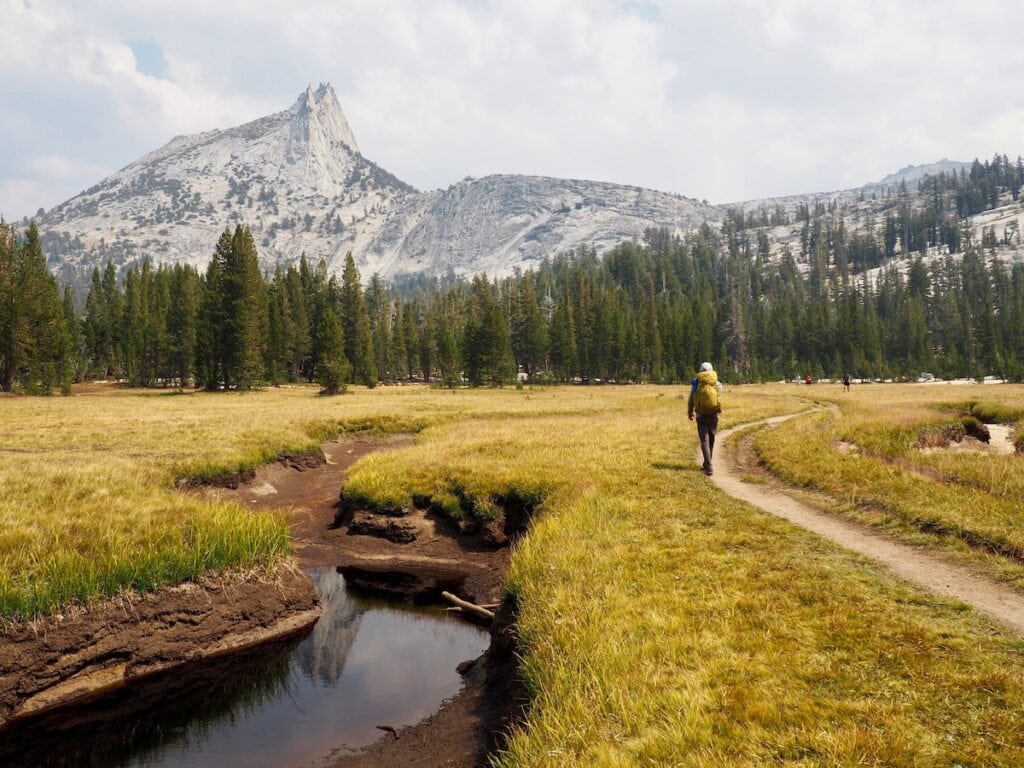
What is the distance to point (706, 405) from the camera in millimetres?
17516

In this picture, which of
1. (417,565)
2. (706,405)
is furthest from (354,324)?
(706,405)

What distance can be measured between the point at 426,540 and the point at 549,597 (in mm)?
9134

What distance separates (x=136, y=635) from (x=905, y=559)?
46.3 ft

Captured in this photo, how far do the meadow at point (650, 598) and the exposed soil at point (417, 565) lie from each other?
0.79m

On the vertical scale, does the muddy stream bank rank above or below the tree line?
below

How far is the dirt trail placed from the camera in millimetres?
7578

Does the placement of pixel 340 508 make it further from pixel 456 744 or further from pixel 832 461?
pixel 832 461

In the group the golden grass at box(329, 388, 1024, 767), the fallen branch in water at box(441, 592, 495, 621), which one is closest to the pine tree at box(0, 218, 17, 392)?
the fallen branch in water at box(441, 592, 495, 621)

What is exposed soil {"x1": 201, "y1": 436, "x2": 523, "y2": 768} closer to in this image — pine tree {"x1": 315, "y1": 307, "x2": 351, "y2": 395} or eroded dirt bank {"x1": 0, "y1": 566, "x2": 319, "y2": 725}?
eroded dirt bank {"x1": 0, "y1": 566, "x2": 319, "y2": 725}

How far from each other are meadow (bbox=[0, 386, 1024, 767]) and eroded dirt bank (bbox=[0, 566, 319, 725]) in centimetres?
45

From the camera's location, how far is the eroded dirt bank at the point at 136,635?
9203 mm

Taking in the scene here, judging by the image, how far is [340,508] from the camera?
64.5 ft

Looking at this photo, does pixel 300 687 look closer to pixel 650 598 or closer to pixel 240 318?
pixel 650 598

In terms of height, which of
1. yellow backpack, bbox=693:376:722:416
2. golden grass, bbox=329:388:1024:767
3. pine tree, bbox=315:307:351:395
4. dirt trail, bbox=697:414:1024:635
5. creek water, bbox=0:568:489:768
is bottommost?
creek water, bbox=0:568:489:768
